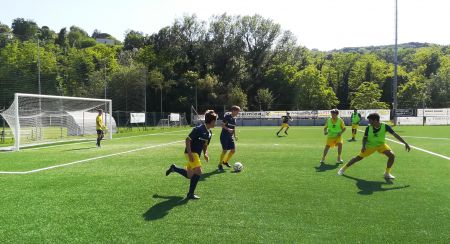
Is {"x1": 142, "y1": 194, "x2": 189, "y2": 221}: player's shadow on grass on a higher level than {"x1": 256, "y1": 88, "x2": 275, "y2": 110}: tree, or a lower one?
lower

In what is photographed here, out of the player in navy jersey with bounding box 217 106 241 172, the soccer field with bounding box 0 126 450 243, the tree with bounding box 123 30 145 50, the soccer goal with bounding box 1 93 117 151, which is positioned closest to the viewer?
the soccer field with bounding box 0 126 450 243

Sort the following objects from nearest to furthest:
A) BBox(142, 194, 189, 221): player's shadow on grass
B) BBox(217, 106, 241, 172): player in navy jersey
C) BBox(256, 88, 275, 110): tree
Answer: BBox(142, 194, 189, 221): player's shadow on grass → BBox(217, 106, 241, 172): player in navy jersey → BBox(256, 88, 275, 110): tree

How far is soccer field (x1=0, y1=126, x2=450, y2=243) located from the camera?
5172 millimetres

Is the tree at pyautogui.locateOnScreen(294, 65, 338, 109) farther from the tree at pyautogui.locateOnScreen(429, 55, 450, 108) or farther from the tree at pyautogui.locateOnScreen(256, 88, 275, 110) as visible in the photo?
the tree at pyautogui.locateOnScreen(429, 55, 450, 108)

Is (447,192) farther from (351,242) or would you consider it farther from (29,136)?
(29,136)

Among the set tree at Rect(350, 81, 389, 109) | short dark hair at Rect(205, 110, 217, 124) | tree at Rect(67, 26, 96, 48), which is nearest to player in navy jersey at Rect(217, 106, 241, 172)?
short dark hair at Rect(205, 110, 217, 124)

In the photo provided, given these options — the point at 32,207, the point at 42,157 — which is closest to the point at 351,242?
the point at 32,207

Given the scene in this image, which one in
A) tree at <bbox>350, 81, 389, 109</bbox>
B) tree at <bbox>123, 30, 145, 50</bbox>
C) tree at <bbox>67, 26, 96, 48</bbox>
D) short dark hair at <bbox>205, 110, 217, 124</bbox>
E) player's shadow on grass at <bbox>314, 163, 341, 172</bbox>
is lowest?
player's shadow on grass at <bbox>314, 163, 341, 172</bbox>

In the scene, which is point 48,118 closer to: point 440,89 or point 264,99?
point 264,99

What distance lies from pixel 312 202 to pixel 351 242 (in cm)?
202

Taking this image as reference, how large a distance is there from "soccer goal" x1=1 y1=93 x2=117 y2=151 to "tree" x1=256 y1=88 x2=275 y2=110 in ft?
125

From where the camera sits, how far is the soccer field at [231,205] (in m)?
5.17

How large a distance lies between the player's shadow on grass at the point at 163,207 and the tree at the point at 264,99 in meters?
56.9

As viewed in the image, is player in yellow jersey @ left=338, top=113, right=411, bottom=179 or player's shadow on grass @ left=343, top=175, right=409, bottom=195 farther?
player in yellow jersey @ left=338, top=113, right=411, bottom=179
